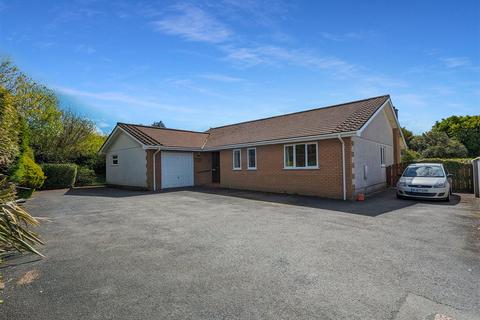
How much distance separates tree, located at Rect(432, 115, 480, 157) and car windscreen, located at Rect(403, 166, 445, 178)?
30.3m

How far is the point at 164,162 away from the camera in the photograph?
59.7 feet

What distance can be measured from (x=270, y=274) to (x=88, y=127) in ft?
91.1

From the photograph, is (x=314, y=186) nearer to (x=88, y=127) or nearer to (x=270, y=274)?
(x=270, y=274)

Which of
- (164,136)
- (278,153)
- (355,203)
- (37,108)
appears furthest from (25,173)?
(37,108)

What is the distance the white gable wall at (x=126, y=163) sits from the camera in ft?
59.3

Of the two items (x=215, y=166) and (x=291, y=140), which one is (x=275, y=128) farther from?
(x=215, y=166)

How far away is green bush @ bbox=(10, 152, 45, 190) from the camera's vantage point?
1019cm

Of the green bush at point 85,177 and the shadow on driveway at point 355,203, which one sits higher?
the green bush at point 85,177

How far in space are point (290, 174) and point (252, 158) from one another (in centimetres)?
306

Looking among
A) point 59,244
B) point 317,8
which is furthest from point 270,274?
point 317,8

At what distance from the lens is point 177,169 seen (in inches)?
746

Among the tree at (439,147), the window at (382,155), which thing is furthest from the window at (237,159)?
the tree at (439,147)

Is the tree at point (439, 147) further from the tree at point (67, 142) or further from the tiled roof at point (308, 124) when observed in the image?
the tree at point (67, 142)

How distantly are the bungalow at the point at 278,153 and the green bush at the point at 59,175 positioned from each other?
2.67m
